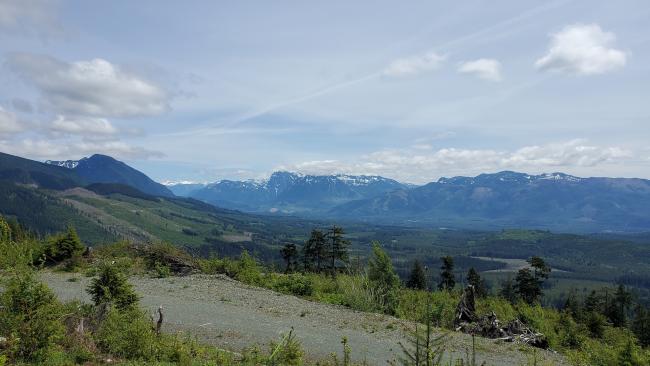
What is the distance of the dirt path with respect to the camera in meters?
15.5

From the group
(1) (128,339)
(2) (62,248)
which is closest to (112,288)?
(1) (128,339)

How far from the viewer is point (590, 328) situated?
27000 millimetres

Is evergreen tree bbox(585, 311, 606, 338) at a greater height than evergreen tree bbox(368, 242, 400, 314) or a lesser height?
lesser

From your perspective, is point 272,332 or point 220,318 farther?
point 220,318

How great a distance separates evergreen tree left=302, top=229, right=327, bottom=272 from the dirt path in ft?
80.9

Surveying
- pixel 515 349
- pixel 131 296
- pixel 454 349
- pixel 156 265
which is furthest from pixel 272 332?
pixel 156 265

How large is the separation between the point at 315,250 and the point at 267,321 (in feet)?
108

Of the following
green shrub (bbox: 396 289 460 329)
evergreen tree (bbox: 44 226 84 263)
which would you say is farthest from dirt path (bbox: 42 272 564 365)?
Answer: evergreen tree (bbox: 44 226 84 263)

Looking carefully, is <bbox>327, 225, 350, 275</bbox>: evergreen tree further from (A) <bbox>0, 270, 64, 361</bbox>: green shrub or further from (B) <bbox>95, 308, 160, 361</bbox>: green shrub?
(A) <bbox>0, 270, 64, 361</bbox>: green shrub

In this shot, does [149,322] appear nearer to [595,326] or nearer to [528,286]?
[595,326]

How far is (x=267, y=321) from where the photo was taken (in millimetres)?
18547

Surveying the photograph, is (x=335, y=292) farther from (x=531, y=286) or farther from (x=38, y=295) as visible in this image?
(x=531, y=286)

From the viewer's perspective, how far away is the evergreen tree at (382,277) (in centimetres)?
2408

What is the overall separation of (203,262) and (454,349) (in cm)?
2053
